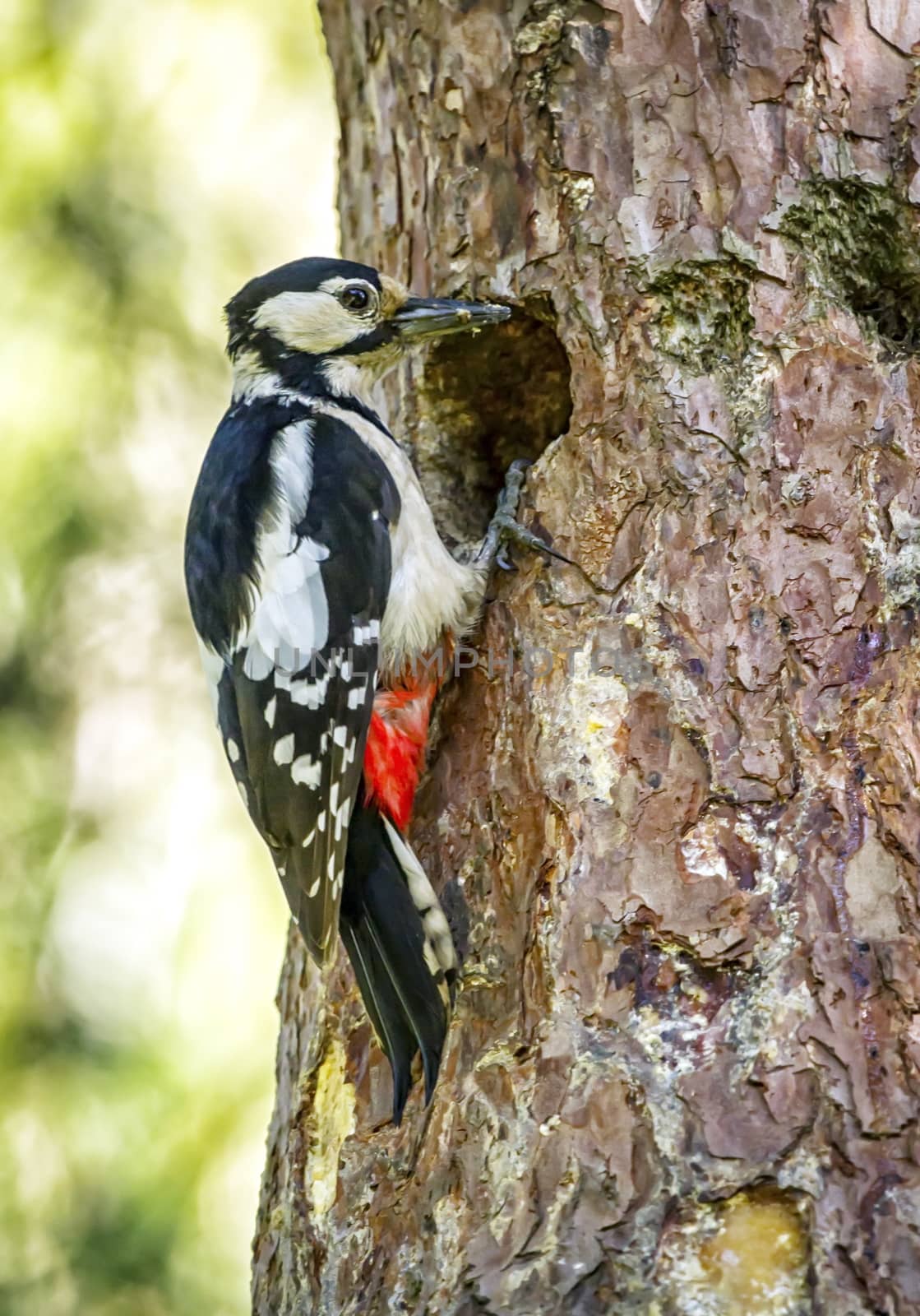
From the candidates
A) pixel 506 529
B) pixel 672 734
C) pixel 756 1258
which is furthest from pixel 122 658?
pixel 756 1258

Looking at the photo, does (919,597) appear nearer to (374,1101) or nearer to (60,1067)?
(374,1101)

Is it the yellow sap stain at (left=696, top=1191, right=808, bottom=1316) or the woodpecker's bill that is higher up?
the woodpecker's bill

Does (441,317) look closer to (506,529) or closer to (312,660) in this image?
(506,529)

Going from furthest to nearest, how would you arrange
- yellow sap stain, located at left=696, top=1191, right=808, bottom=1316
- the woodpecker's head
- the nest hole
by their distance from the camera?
the woodpecker's head
the nest hole
yellow sap stain, located at left=696, top=1191, right=808, bottom=1316

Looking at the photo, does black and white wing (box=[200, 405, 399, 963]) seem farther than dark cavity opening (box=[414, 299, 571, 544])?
No

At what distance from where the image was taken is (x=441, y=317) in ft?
9.45

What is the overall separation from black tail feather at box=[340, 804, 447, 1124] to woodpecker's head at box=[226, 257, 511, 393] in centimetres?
97

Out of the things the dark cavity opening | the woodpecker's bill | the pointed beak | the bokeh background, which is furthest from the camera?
the bokeh background

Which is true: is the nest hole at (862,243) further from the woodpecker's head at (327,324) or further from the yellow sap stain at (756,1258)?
the yellow sap stain at (756,1258)

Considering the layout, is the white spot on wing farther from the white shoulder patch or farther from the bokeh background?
the bokeh background

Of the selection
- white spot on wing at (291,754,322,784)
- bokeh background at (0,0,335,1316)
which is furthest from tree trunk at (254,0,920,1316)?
bokeh background at (0,0,335,1316)

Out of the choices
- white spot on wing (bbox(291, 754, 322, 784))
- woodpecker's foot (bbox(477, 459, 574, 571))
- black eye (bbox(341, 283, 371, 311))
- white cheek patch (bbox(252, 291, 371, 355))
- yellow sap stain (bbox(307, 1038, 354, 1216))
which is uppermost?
white cheek patch (bbox(252, 291, 371, 355))

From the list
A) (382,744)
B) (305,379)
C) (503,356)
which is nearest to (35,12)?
(305,379)

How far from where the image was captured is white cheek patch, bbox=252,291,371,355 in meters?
3.17
